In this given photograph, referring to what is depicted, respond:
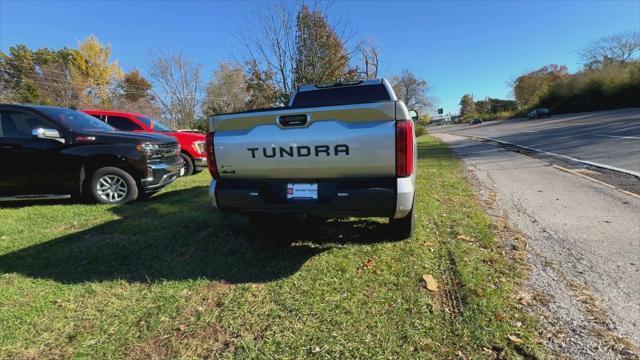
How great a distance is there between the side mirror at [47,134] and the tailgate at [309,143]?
3.72 meters

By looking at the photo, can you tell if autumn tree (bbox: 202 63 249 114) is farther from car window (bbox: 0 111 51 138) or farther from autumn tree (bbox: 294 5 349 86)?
car window (bbox: 0 111 51 138)

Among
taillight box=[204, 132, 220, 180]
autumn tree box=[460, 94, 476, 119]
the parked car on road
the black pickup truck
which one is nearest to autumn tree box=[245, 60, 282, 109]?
the black pickup truck

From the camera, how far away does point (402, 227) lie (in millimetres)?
3623

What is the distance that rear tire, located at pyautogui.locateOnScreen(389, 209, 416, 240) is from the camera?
3574 millimetres

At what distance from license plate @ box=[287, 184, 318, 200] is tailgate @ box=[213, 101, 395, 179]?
86mm

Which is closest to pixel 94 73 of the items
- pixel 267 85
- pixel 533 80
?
pixel 267 85

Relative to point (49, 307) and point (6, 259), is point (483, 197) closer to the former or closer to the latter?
point (49, 307)

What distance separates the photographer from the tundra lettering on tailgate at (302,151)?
2922 millimetres

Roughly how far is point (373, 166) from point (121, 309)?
2303 mm

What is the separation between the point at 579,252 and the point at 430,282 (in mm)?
1895

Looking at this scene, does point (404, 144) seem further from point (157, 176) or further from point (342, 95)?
point (157, 176)

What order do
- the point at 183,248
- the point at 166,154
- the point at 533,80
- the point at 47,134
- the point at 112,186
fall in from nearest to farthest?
1. the point at 183,248
2. the point at 47,134
3. the point at 112,186
4. the point at 166,154
5. the point at 533,80

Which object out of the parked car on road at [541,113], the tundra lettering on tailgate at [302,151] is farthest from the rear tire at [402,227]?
the parked car on road at [541,113]

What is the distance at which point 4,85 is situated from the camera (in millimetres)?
31234
